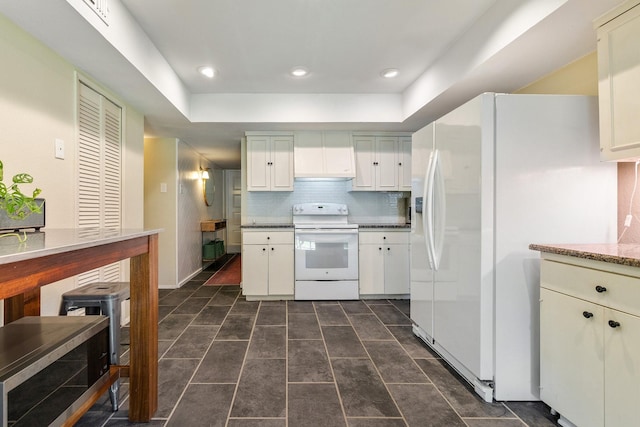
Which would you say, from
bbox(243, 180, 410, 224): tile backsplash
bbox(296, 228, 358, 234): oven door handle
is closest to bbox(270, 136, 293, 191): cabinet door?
bbox(243, 180, 410, 224): tile backsplash

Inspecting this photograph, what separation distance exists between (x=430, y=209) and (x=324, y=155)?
1.84 m

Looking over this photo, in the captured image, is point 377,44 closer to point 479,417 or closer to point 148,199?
point 479,417

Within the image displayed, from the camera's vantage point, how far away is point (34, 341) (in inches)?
40.2

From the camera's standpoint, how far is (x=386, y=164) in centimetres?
371

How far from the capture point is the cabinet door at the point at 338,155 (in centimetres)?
360

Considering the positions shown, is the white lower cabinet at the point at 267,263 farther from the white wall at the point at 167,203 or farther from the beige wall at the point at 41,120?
the beige wall at the point at 41,120

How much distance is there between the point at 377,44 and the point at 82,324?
256 centimetres

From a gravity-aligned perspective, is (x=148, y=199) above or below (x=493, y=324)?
above

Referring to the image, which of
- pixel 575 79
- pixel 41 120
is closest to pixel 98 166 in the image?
pixel 41 120

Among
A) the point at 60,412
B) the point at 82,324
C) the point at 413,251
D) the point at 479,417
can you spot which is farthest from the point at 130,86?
the point at 479,417

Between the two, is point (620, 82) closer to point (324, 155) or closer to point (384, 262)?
point (384, 262)

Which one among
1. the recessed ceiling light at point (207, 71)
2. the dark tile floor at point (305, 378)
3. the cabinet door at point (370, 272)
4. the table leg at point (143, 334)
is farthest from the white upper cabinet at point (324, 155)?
the table leg at point (143, 334)

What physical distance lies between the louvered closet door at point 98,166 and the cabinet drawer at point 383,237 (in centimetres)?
253

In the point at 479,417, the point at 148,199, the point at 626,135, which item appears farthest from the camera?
the point at 148,199
